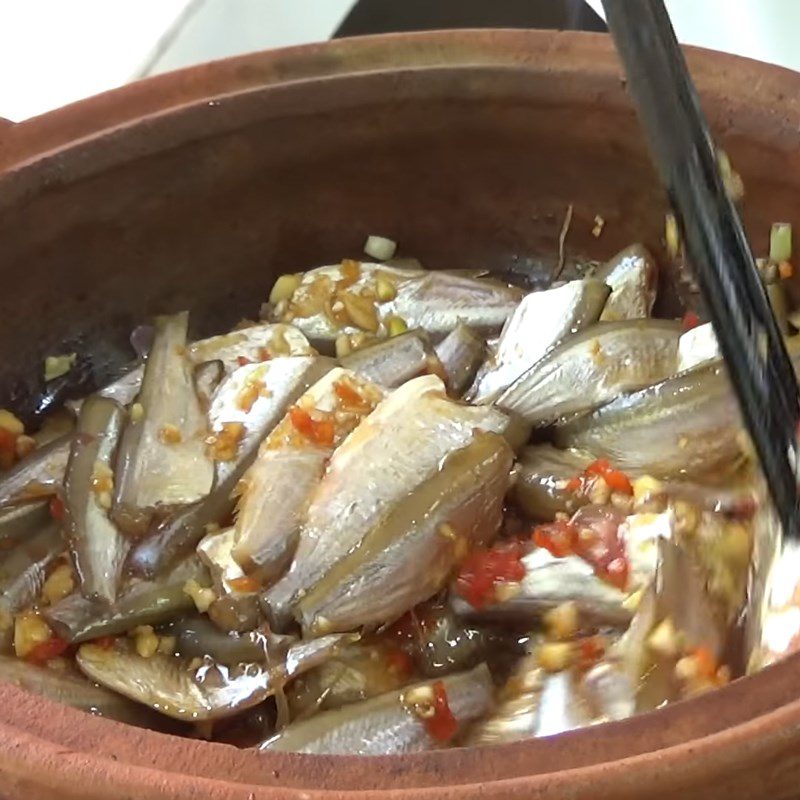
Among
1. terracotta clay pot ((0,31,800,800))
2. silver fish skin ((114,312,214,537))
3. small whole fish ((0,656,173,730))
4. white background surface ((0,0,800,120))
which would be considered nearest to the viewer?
small whole fish ((0,656,173,730))

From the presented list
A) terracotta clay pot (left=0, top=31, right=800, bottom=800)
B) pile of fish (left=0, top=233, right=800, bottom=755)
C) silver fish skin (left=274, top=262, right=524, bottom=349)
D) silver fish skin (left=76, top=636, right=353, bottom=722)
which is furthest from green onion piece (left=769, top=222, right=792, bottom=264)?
silver fish skin (left=76, top=636, right=353, bottom=722)

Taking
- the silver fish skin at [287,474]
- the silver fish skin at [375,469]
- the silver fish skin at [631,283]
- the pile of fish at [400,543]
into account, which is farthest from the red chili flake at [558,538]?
the silver fish skin at [631,283]

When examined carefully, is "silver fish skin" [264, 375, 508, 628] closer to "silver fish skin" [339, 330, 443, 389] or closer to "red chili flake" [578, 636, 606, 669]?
A: "silver fish skin" [339, 330, 443, 389]

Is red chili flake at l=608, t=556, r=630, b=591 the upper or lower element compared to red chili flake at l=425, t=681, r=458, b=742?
upper

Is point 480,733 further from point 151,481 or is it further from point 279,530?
point 151,481

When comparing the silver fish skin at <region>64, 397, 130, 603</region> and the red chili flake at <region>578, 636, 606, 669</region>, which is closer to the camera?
the red chili flake at <region>578, 636, 606, 669</region>

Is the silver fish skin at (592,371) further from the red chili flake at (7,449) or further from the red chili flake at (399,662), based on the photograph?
the red chili flake at (7,449)

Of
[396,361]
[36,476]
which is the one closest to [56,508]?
[36,476]

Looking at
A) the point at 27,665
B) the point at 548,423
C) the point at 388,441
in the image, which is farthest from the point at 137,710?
the point at 548,423

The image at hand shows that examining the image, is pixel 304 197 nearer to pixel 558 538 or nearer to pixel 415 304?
pixel 415 304
